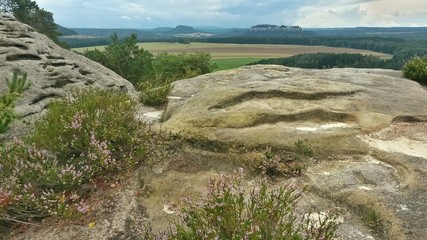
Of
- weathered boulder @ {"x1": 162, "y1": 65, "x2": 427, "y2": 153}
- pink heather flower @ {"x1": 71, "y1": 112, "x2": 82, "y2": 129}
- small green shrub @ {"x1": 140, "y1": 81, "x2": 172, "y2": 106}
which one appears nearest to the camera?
pink heather flower @ {"x1": 71, "y1": 112, "x2": 82, "y2": 129}

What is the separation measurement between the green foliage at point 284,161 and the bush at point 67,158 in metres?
2.65

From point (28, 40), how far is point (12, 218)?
1211 cm

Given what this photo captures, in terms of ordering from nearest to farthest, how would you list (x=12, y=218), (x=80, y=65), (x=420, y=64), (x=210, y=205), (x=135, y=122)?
(x=210, y=205) < (x=12, y=218) < (x=135, y=122) < (x=420, y=64) < (x=80, y=65)

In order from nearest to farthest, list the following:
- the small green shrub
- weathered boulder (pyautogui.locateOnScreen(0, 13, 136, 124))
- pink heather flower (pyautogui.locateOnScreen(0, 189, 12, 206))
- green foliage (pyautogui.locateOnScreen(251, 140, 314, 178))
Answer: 1. pink heather flower (pyautogui.locateOnScreen(0, 189, 12, 206))
2. green foliage (pyautogui.locateOnScreen(251, 140, 314, 178))
3. weathered boulder (pyautogui.locateOnScreen(0, 13, 136, 124))
4. the small green shrub

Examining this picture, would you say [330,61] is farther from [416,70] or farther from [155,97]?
[155,97]

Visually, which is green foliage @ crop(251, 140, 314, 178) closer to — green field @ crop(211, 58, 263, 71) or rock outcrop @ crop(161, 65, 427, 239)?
rock outcrop @ crop(161, 65, 427, 239)

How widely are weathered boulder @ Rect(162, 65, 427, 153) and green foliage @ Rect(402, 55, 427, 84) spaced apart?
2.27 meters

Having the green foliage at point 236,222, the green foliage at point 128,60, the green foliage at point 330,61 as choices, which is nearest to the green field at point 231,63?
the green foliage at point 330,61

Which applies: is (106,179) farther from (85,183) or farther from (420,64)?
(420,64)

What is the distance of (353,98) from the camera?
11992mm

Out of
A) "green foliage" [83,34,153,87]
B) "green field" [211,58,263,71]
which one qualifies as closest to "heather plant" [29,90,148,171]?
"green foliage" [83,34,153,87]

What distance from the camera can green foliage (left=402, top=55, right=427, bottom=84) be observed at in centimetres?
1589

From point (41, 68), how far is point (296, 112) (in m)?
10.4

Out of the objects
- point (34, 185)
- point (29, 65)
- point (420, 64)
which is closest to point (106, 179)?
point (34, 185)
